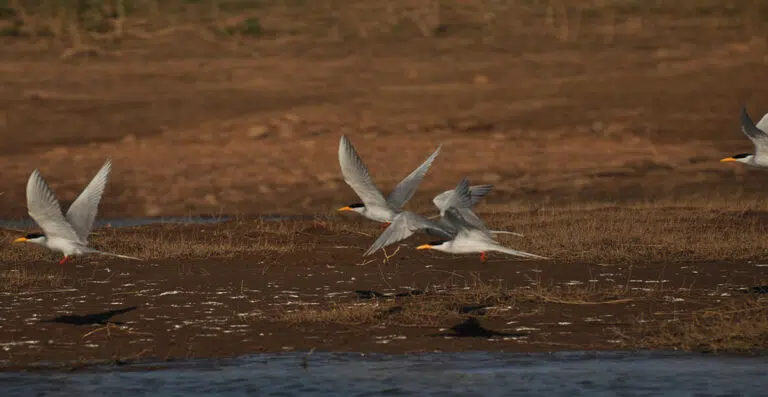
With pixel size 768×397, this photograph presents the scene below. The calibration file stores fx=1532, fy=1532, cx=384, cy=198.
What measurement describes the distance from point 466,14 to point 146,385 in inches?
830

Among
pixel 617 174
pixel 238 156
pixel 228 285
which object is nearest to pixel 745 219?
pixel 617 174

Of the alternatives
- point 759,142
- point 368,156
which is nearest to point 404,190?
point 759,142

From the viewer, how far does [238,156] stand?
78.9 feet

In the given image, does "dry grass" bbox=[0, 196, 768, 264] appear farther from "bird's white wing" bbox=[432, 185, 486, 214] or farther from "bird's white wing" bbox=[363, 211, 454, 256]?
"bird's white wing" bbox=[363, 211, 454, 256]

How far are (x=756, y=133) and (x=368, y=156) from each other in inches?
376

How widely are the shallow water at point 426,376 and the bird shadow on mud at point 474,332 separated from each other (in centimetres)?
48

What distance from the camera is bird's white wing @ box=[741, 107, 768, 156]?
49.0 ft

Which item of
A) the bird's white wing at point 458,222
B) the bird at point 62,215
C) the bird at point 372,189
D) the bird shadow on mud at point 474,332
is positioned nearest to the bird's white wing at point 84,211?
the bird at point 62,215

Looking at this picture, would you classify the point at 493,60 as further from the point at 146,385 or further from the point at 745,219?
the point at 146,385

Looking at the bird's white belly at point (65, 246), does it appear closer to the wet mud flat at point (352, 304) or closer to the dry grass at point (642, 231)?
the wet mud flat at point (352, 304)

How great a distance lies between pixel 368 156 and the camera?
79.1ft

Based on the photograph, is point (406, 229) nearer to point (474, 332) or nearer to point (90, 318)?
point (474, 332)

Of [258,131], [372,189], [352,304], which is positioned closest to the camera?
[352,304]

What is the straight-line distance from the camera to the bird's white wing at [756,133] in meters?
14.9
